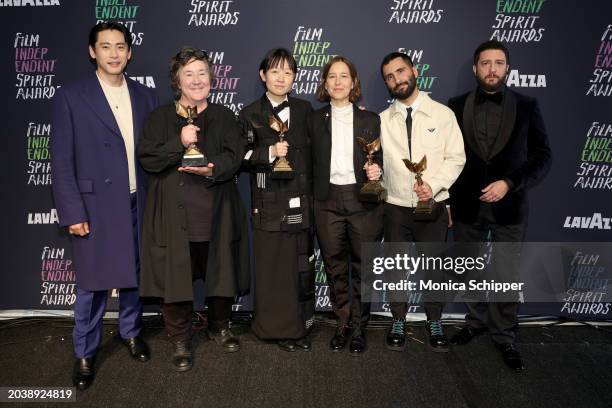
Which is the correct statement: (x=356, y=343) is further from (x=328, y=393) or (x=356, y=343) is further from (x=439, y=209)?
(x=439, y=209)

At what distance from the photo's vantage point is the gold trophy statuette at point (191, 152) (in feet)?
10.1

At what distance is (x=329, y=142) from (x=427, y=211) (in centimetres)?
87

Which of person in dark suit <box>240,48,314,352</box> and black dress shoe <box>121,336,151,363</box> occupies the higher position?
person in dark suit <box>240,48,314,352</box>

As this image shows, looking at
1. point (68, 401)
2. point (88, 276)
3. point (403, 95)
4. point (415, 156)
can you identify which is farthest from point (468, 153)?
point (68, 401)

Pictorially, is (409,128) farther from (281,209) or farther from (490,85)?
(281,209)

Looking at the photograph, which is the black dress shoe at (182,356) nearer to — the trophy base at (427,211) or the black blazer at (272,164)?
the black blazer at (272,164)

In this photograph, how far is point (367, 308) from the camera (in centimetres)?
368

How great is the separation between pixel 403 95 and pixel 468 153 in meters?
0.68

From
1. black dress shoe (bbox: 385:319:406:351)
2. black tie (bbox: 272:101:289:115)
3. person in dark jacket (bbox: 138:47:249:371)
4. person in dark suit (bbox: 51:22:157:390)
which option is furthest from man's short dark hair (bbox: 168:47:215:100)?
black dress shoe (bbox: 385:319:406:351)

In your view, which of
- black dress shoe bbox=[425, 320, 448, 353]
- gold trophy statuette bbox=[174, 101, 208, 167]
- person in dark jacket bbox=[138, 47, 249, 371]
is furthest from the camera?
black dress shoe bbox=[425, 320, 448, 353]

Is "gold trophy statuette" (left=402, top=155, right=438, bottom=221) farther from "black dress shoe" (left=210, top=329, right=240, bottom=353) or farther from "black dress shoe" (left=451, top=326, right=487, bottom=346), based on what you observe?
"black dress shoe" (left=210, top=329, right=240, bottom=353)

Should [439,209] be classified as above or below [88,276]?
above

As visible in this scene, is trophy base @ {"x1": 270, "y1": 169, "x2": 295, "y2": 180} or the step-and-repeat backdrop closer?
trophy base @ {"x1": 270, "y1": 169, "x2": 295, "y2": 180}

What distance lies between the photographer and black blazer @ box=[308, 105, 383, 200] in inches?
136
